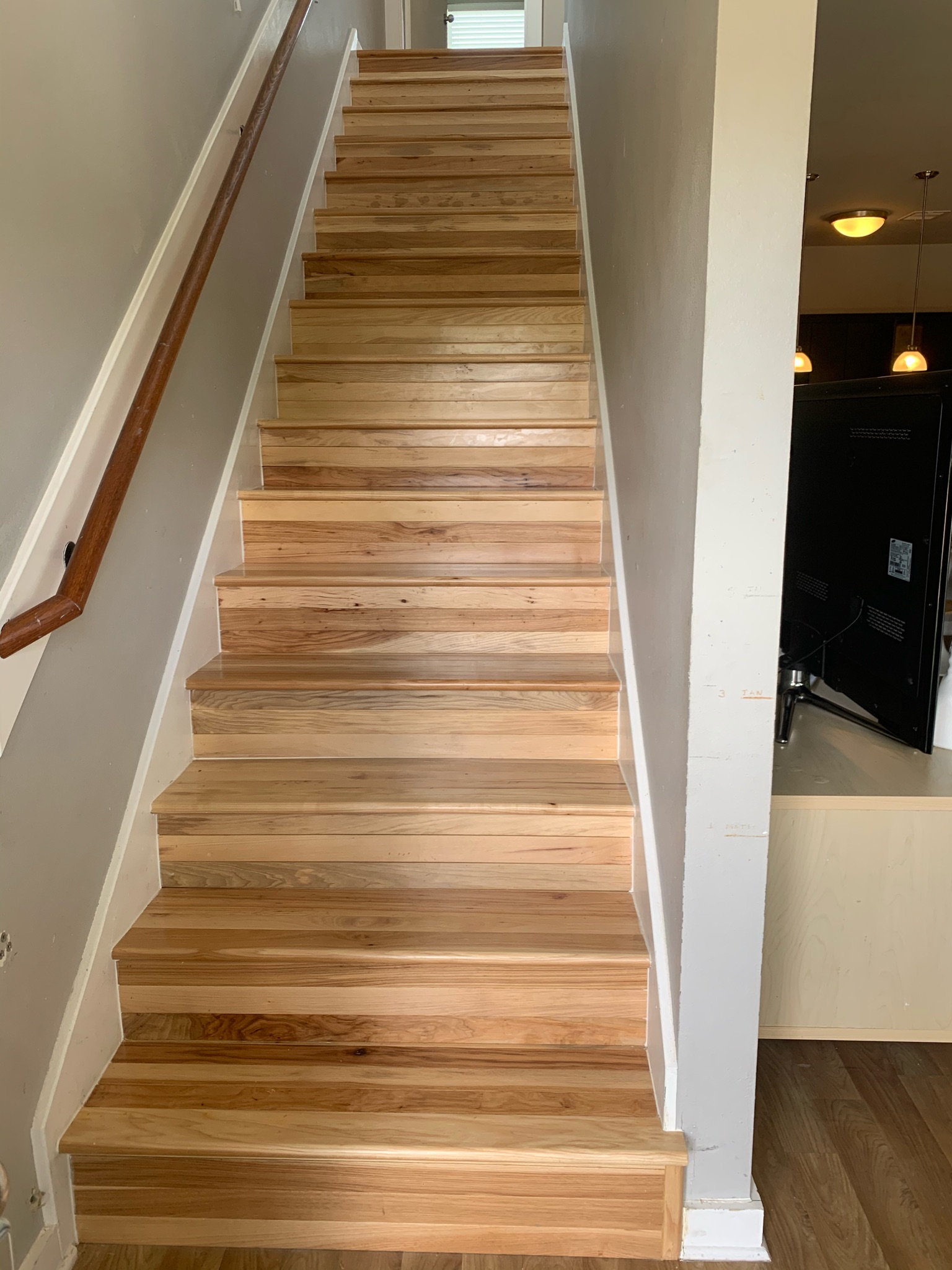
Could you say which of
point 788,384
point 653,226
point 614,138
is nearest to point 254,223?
point 614,138

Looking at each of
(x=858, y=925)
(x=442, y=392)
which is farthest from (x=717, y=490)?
(x=442, y=392)

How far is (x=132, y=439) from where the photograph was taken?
1.53m

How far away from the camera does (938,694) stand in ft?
5.60

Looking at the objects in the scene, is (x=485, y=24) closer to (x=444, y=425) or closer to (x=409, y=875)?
(x=444, y=425)

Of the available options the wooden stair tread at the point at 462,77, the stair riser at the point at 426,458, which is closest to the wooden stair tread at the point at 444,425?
the stair riser at the point at 426,458

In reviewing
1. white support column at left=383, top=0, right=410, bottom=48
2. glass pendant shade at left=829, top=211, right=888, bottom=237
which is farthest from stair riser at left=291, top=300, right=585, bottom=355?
glass pendant shade at left=829, top=211, right=888, bottom=237

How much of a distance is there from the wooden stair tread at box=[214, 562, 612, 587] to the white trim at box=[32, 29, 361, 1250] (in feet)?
0.29

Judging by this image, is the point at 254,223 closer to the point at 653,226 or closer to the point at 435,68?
the point at 653,226

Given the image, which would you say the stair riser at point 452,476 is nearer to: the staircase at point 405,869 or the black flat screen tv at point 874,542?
the staircase at point 405,869

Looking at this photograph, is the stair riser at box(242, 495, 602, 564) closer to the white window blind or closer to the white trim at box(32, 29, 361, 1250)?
the white trim at box(32, 29, 361, 1250)

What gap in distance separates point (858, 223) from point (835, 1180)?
213 inches

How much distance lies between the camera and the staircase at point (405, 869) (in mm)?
1412

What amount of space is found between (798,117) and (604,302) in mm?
1342

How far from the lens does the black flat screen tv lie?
1556mm
